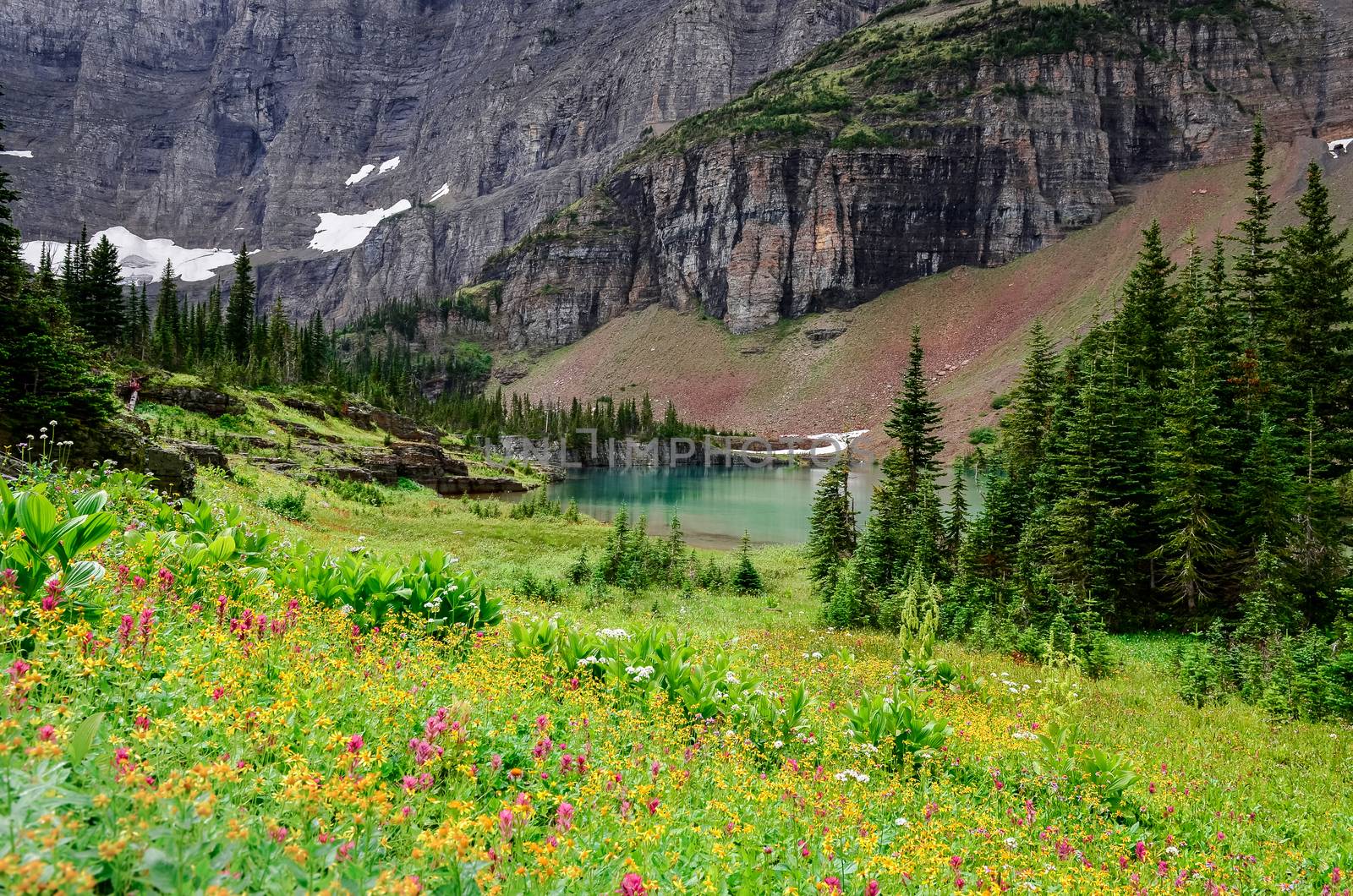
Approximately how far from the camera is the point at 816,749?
6.41 m

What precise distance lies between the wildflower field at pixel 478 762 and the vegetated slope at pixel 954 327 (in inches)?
5554

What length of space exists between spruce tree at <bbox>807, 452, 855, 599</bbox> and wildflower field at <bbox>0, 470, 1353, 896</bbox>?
63.2 feet

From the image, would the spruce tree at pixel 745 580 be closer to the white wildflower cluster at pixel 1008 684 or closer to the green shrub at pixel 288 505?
the white wildflower cluster at pixel 1008 684

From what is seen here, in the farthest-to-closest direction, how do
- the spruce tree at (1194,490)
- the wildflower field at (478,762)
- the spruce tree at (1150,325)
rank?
the spruce tree at (1150,325)
the spruce tree at (1194,490)
the wildflower field at (478,762)

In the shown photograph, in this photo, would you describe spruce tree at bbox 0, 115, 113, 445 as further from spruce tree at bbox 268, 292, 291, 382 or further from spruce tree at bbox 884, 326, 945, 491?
spruce tree at bbox 268, 292, 291, 382

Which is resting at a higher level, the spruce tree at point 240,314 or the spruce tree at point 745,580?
the spruce tree at point 240,314

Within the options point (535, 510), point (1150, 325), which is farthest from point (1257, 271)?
point (535, 510)

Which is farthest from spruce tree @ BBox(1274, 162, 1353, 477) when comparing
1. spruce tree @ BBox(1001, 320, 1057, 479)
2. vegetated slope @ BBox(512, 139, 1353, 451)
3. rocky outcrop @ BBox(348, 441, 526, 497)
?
vegetated slope @ BBox(512, 139, 1353, 451)

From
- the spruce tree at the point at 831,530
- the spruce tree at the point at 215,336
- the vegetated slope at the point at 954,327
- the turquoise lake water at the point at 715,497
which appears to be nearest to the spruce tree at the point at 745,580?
the spruce tree at the point at 831,530

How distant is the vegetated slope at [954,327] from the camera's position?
154625 millimetres

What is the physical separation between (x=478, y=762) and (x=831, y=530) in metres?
26.2

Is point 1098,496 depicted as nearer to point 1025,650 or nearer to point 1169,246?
point 1025,650

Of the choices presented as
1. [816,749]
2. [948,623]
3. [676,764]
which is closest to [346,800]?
[676,764]

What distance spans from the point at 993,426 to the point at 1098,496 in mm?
97249
